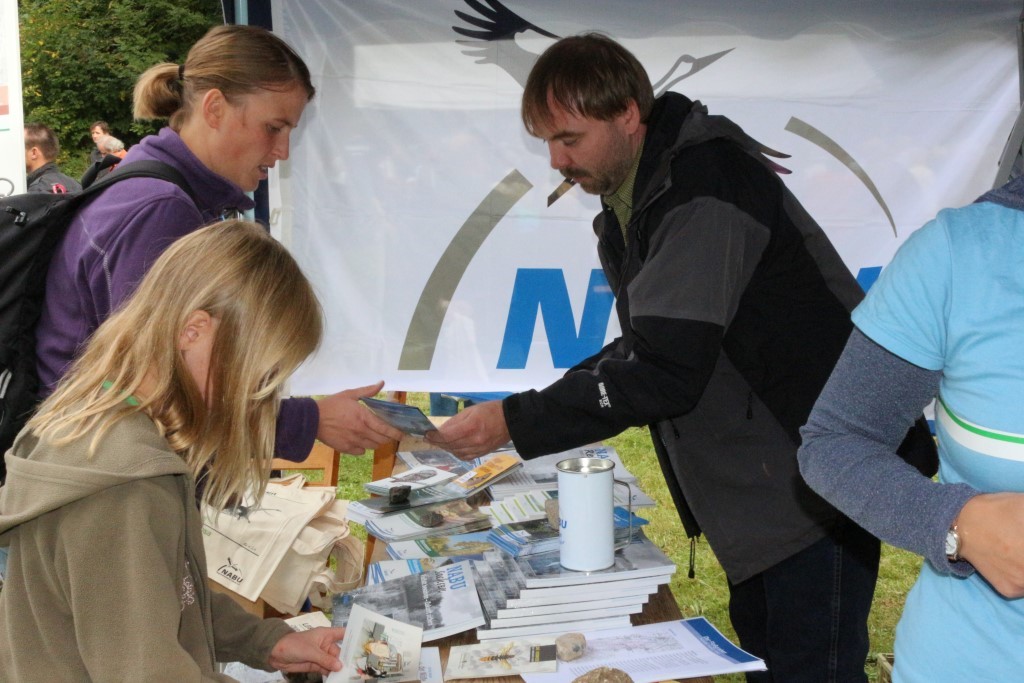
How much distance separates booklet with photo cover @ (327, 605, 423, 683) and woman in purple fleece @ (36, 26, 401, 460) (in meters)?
0.57

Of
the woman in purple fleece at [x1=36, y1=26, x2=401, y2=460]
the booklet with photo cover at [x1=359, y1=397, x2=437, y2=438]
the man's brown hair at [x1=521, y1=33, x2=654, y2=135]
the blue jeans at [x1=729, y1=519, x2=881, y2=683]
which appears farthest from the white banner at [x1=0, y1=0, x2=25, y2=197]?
the blue jeans at [x1=729, y1=519, x2=881, y2=683]

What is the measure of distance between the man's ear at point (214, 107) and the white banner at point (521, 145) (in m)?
1.75

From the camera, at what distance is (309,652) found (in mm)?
1445

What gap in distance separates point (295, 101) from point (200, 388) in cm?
99

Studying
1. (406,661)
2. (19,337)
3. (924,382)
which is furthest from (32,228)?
(924,382)

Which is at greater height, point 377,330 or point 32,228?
point 32,228

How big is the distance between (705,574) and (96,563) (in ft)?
11.9

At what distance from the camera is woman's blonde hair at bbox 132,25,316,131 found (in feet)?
6.53

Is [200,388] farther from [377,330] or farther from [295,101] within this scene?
[377,330]

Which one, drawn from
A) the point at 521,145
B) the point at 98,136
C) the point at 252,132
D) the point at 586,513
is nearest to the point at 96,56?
the point at 98,136

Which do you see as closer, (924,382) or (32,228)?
(924,382)

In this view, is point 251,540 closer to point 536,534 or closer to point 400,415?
point 400,415

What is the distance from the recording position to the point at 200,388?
1341 millimetres

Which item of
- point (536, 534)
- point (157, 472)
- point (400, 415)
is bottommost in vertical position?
point (536, 534)
